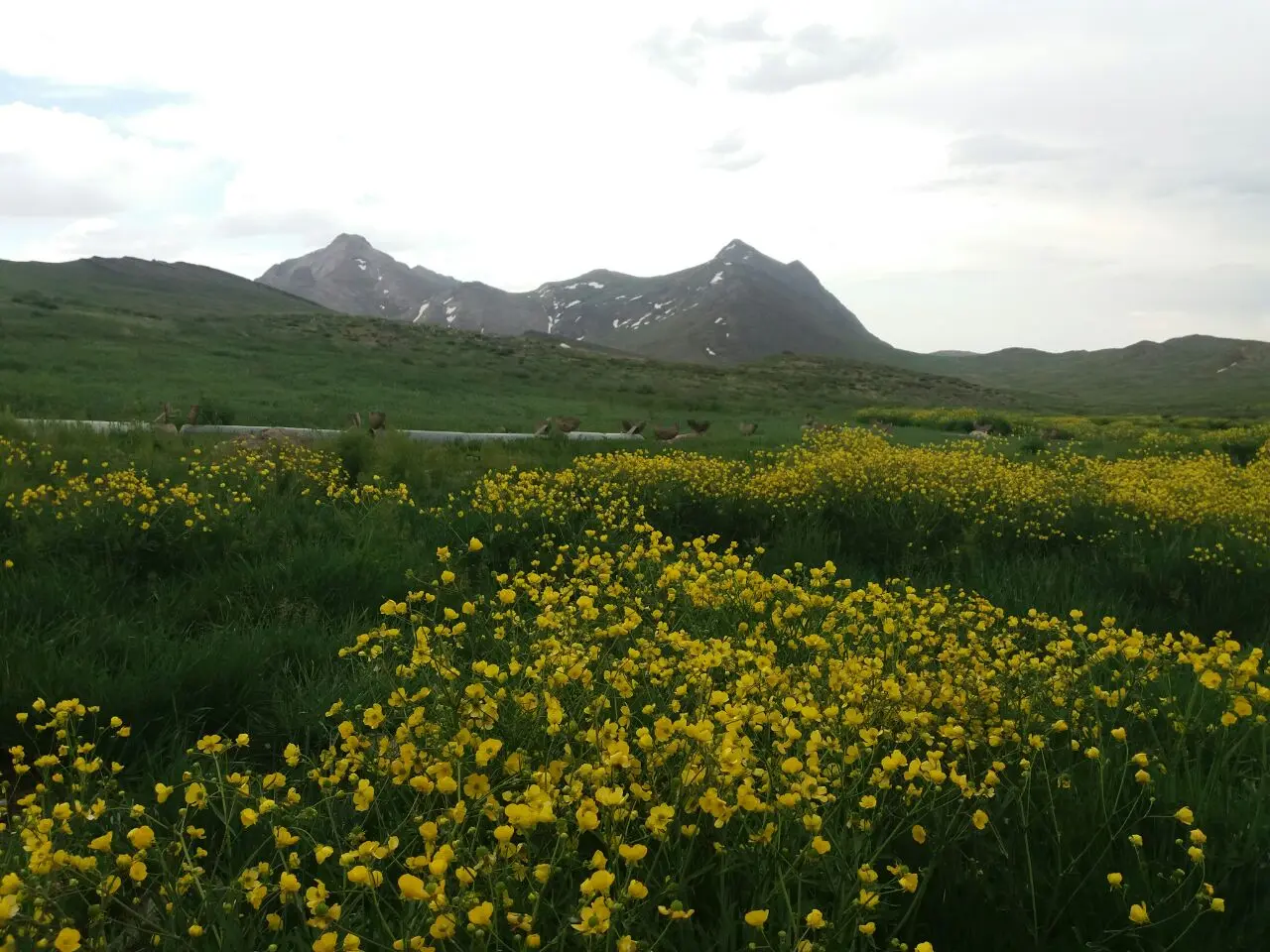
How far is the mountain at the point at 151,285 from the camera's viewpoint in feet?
309

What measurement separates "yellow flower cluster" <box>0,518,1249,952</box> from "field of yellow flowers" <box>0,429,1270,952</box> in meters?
0.02

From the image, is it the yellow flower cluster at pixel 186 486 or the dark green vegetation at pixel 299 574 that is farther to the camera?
the yellow flower cluster at pixel 186 486

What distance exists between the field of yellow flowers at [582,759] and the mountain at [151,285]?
91.2m

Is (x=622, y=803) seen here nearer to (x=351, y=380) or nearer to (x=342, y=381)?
(x=342, y=381)

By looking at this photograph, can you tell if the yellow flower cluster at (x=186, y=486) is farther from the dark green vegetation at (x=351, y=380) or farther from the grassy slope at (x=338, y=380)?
the grassy slope at (x=338, y=380)

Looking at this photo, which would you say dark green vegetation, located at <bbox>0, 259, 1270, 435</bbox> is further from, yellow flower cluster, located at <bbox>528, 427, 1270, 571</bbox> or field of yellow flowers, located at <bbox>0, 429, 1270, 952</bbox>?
field of yellow flowers, located at <bbox>0, 429, 1270, 952</bbox>

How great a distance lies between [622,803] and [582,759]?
446 millimetres

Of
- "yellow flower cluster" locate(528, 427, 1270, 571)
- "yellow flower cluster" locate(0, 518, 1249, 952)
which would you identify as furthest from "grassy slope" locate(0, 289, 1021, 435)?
"yellow flower cluster" locate(0, 518, 1249, 952)

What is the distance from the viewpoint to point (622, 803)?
2730 millimetres


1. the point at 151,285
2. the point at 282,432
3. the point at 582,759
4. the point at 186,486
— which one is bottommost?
the point at 582,759

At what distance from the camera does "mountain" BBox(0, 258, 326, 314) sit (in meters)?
94.1

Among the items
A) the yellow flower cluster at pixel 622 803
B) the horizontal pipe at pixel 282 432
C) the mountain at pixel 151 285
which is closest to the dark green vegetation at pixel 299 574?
the yellow flower cluster at pixel 622 803

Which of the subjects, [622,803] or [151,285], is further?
[151,285]

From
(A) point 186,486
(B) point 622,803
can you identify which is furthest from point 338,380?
(B) point 622,803
